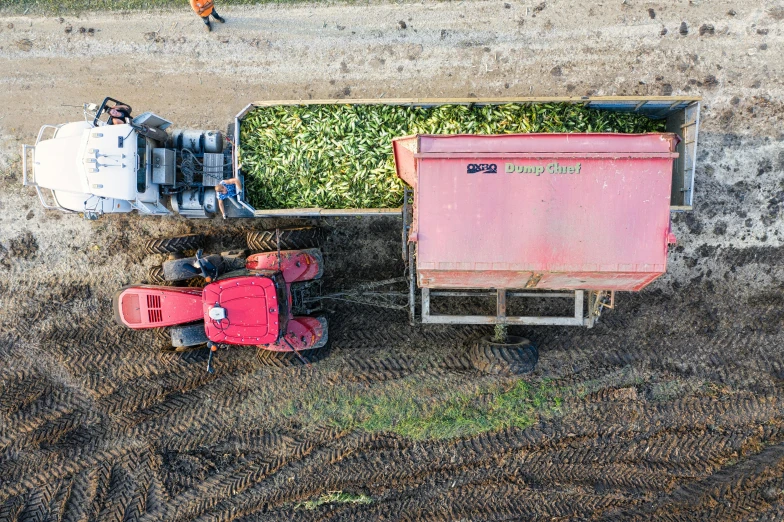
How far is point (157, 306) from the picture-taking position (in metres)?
7.61

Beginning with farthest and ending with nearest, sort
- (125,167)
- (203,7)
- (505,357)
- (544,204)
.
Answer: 1. (203,7)
2. (505,357)
3. (125,167)
4. (544,204)

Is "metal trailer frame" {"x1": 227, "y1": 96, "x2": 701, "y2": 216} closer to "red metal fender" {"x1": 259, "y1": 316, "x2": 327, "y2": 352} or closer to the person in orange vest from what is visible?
"red metal fender" {"x1": 259, "y1": 316, "x2": 327, "y2": 352}

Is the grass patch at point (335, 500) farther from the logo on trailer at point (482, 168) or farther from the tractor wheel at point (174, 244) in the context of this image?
the logo on trailer at point (482, 168)

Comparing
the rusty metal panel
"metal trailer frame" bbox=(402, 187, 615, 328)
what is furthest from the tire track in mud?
the rusty metal panel

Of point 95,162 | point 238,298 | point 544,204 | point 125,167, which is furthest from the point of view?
point 125,167

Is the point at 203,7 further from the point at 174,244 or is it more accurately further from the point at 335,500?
the point at 335,500

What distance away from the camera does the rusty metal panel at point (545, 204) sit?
6098 millimetres

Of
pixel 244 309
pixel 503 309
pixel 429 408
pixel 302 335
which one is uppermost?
pixel 244 309

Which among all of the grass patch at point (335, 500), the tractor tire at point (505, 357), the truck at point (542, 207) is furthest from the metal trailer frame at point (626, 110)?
the grass patch at point (335, 500)

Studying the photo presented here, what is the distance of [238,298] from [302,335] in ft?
4.01

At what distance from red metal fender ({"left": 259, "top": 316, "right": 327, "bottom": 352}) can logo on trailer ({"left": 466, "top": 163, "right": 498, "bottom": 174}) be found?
3.48 meters

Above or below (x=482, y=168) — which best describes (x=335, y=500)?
below

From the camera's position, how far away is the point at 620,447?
8203mm

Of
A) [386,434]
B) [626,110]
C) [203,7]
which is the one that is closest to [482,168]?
[626,110]
